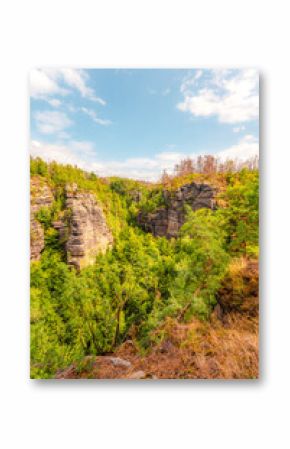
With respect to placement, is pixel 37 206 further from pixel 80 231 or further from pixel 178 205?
pixel 178 205

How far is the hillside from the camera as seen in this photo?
211cm

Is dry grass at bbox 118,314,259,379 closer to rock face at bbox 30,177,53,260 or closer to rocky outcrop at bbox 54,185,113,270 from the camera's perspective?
rocky outcrop at bbox 54,185,113,270

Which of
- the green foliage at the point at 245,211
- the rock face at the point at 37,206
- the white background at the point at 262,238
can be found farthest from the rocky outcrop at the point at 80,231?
the green foliage at the point at 245,211

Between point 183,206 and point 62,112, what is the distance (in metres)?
1.18

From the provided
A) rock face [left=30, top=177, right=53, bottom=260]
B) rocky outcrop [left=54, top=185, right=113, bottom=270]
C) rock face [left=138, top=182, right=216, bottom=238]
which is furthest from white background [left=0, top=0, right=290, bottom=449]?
rock face [left=138, top=182, right=216, bottom=238]

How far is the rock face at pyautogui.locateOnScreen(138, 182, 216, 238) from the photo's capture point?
222 centimetres

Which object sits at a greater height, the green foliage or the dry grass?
the green foliage

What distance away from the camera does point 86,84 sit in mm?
2123

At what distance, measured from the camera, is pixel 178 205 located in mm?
2236

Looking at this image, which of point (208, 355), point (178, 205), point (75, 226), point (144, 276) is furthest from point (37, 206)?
point (208, 355)

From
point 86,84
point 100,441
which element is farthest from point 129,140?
point 100,441

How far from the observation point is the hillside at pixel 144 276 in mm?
2107

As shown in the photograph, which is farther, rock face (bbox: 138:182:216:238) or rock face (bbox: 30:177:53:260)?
rock face (bbox: 138:182:216:238)

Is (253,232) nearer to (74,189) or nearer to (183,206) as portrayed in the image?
(183,206)
